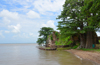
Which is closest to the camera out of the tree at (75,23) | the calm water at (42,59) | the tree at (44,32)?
the calm water at (42,59)

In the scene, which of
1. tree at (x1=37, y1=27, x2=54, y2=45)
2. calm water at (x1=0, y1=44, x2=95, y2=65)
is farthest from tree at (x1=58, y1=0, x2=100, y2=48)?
tree at (x1=37, y1=27, x2=54, y2=45)

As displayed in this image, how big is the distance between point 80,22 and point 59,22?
16.4ft

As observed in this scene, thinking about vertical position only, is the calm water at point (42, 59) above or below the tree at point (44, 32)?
below

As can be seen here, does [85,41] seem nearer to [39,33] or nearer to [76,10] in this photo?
[76,10]

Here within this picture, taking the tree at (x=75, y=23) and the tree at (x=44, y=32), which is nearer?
the tree at (x=75, y=23)

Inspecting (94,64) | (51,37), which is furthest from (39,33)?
(94,64)

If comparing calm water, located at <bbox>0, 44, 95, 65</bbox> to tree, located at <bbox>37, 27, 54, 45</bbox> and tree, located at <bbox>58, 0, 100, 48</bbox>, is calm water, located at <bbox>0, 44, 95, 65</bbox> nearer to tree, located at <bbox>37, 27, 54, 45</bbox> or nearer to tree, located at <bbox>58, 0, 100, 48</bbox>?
tree, located at <bbox>58, 0, 100, 48</bbox>

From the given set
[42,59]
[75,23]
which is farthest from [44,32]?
[42,59]

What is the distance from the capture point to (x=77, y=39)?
2972 cm

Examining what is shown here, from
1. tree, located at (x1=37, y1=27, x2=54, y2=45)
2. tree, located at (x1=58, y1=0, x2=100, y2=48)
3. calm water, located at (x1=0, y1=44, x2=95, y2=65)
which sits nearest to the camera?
calm water, located at (x1=0, y1=44, x2=95, y2=65)

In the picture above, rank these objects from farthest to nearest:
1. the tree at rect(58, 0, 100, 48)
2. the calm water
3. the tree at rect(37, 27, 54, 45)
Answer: the tree at rect(37, 27, 54, 45) < the tree at rect(58, 0, 100, 48) < the calm water

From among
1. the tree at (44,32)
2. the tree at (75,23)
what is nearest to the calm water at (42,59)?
the tree at (75,23)

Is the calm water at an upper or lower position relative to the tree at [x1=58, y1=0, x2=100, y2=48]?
lower

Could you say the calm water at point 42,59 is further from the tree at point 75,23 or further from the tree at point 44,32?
the tree at point 44,32
